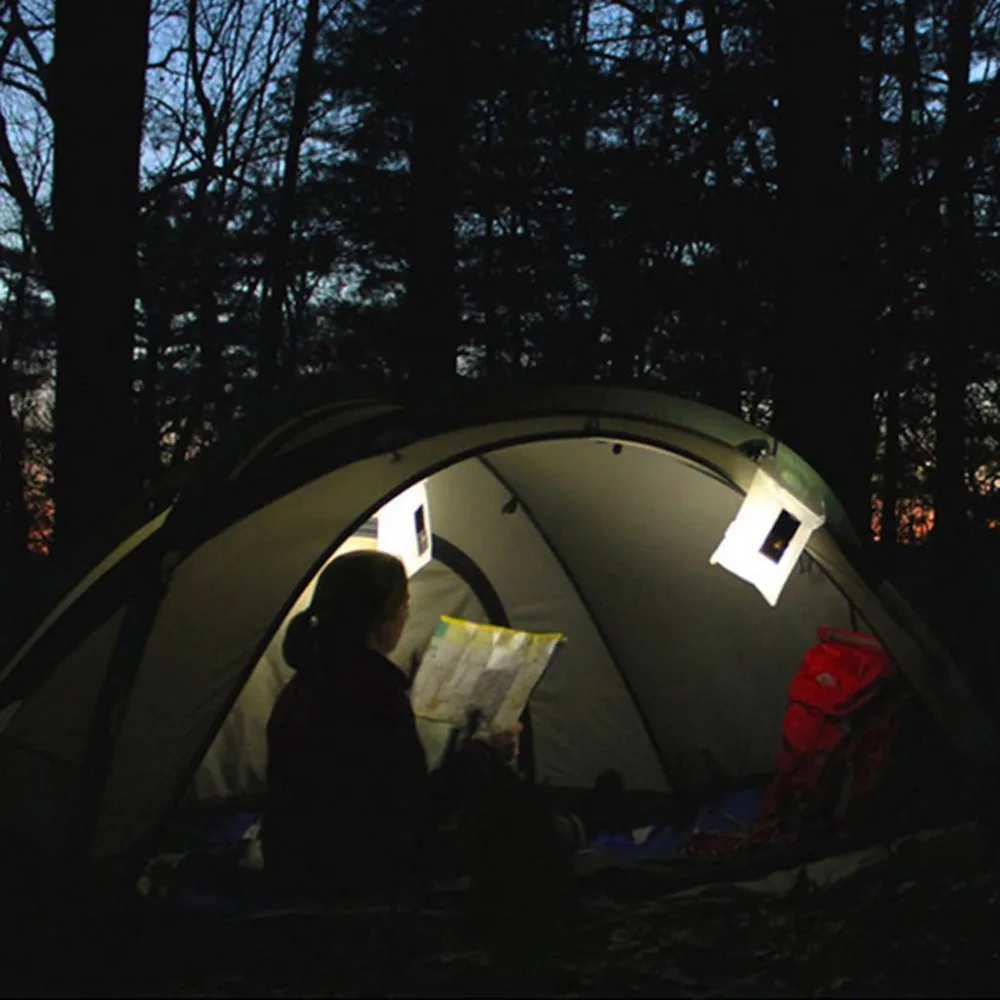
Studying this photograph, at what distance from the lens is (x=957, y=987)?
Result: 3.53 metres

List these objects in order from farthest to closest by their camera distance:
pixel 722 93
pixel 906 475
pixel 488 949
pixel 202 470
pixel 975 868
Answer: pixel 906 475, pixel 722 93, pixel 975 868, pixel 202 470, pixel 488 949

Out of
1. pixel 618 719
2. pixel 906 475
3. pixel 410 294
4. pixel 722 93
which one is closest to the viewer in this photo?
pixel 618 719

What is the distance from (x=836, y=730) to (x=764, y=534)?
34.8 inches

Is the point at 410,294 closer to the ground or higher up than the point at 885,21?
closer to the ground

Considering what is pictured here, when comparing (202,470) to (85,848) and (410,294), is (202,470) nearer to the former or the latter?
(85,848)

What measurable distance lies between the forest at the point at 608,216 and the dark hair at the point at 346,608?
0.81m

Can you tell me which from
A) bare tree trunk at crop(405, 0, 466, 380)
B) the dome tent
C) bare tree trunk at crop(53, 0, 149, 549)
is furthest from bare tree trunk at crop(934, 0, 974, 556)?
bare tree trunk at crop(53, 0, 149, 549)

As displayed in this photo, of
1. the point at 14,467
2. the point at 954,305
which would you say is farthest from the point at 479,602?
the point at 14,467

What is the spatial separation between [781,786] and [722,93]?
177 inches

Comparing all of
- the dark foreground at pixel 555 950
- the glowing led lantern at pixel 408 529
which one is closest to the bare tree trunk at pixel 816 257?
the glowing led lantern at pixel 408 529

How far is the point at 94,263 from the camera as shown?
6.91m

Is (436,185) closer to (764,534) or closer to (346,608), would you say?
(764,534)

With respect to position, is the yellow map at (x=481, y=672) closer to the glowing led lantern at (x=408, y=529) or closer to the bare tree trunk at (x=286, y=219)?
the glowing led lantern at (x=408, y=529)

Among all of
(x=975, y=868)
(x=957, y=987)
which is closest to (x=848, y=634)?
(x=975, y=868)
